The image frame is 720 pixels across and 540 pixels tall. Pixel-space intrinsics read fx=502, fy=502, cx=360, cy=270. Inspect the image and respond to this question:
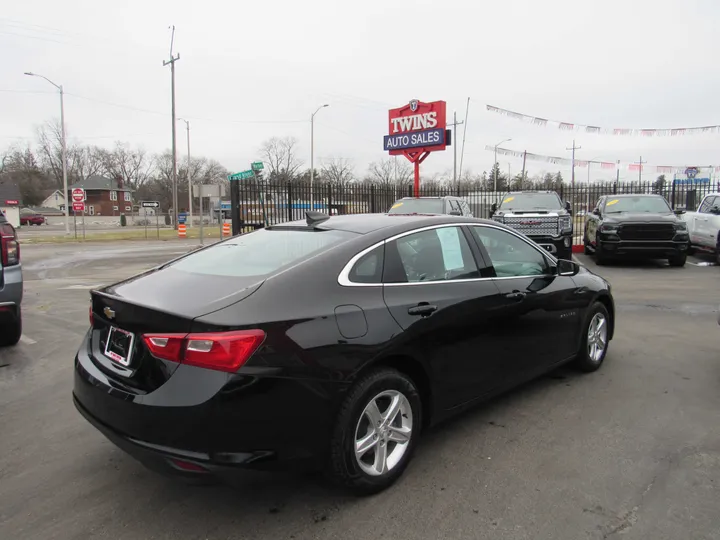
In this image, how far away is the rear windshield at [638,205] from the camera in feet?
42.4

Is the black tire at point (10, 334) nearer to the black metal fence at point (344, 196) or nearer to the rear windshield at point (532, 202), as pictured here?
the black metal fence at point (344, 196)

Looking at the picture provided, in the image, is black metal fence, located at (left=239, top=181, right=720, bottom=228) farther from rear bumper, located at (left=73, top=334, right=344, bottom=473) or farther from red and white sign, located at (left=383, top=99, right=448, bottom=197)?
rear bumper, located at (left=73, top=334, right=344, bottom=473)

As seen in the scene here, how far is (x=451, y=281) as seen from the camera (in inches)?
132

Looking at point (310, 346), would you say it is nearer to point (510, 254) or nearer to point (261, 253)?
point (261, 253)

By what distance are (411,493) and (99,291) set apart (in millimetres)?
2189

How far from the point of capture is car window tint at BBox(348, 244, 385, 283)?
2871mm

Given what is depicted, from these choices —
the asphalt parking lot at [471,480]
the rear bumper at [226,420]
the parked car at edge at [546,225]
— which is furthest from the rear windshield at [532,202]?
the rear bumper at [226,420]

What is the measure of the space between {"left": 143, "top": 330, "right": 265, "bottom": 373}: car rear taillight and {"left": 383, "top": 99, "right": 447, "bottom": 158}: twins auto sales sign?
751 inches

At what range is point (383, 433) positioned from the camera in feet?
9.25

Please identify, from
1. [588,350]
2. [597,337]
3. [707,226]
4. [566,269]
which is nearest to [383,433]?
[566,269]

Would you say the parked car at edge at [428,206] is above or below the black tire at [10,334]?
above

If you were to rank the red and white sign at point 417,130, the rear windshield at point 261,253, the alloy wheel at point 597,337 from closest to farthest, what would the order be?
the rear windshield at point 261,253, the alloy wheel at point 597,337, the red and white sign at point 417,130

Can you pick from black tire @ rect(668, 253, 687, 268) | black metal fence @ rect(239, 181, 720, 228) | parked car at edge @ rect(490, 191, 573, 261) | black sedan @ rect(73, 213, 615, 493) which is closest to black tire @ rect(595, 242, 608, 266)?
parked car at edge @ rect(490, 191, 573, 261)

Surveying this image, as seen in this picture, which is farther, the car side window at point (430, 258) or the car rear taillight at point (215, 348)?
the car side window at point (430, 258)
